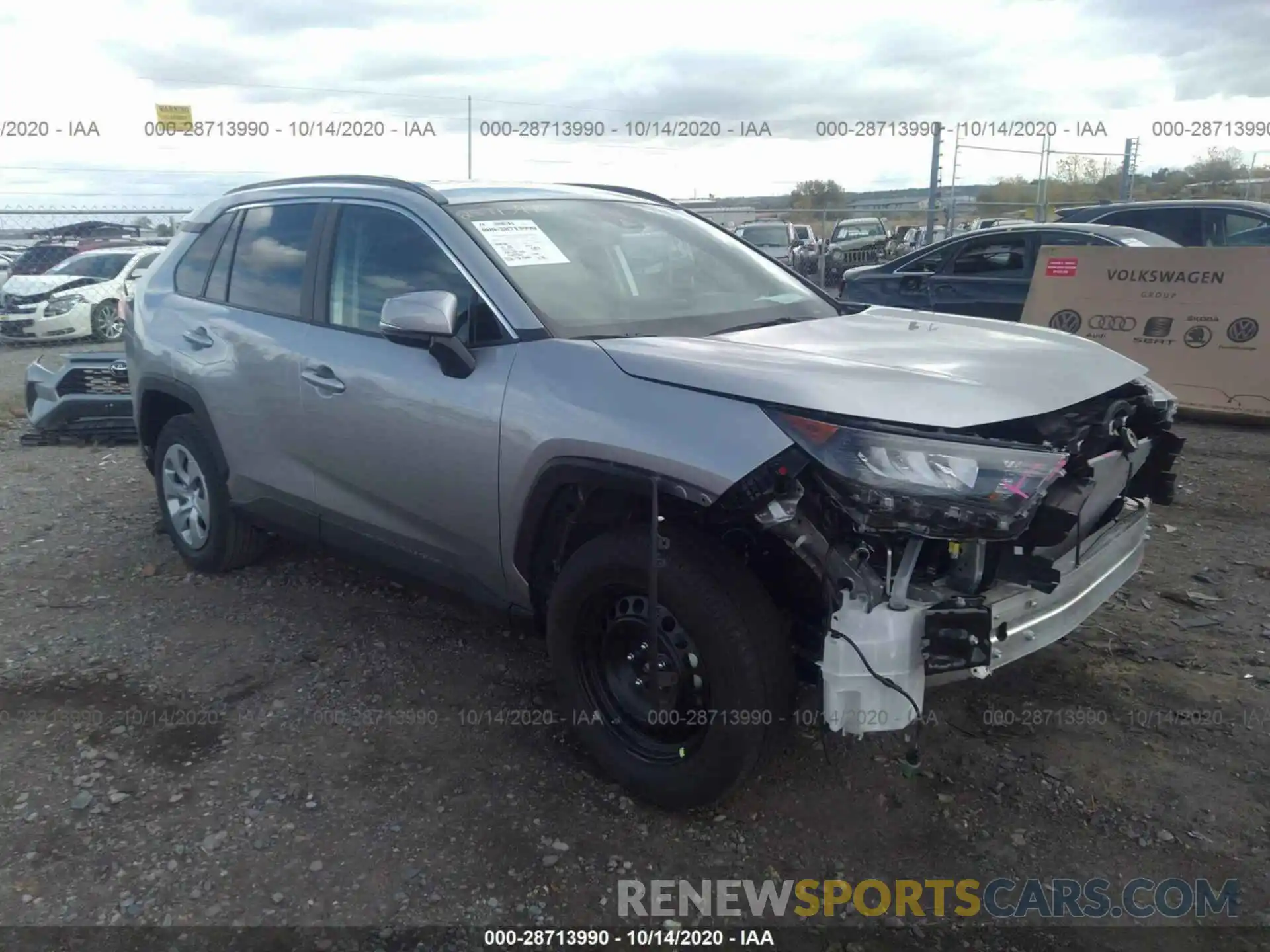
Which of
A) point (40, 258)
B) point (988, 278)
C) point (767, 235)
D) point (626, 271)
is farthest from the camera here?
point (767, 235)

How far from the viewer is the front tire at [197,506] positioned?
4.69 meters

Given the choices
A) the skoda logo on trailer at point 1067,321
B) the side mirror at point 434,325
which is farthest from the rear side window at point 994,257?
the side mirror at point 434,325

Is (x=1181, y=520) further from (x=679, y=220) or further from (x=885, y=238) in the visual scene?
(x=885, y=238)

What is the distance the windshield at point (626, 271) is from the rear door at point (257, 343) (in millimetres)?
942

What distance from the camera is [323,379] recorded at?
3.82 metres

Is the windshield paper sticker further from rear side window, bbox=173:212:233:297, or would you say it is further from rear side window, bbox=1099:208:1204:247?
rear side window, bbox=1099:208:1204:247

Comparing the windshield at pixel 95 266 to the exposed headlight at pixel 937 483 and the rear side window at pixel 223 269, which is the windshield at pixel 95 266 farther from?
the exposed headlight at pixel 937 483

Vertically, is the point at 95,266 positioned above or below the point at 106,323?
above

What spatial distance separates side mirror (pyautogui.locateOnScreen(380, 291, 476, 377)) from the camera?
3.06 m

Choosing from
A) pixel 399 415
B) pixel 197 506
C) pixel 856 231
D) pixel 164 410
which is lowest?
pixel 197 506

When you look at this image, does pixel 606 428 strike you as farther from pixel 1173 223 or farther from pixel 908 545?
pixel 1173 223

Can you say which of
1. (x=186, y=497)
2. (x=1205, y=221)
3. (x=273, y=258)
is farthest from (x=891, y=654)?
(x=1205, y=221)

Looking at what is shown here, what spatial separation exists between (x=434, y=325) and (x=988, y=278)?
26.4 ft

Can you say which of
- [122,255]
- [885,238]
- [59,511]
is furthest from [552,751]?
[885,238]
